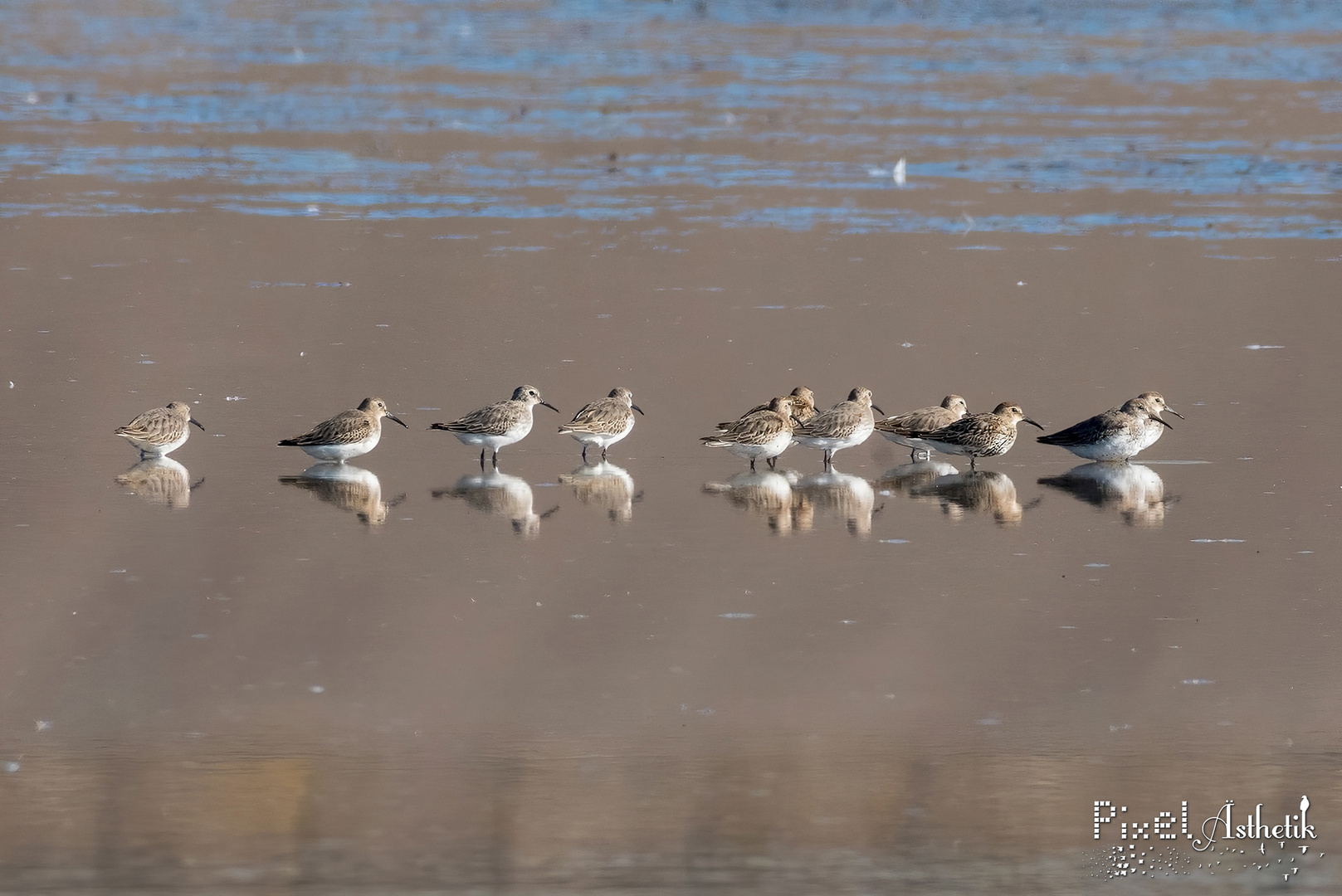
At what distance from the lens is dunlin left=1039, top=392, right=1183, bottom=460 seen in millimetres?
11641

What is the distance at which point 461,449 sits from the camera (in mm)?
12305

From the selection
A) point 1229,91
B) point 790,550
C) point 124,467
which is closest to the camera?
point 790,550

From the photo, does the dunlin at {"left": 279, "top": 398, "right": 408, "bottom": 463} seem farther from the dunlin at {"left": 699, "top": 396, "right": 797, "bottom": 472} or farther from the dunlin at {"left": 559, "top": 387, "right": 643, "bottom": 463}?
the dunlin at {"left": 699, "top": 396, "right": 797, "bottom": 472}

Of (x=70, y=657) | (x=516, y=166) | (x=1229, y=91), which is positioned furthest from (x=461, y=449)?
(x=1229, y=91)

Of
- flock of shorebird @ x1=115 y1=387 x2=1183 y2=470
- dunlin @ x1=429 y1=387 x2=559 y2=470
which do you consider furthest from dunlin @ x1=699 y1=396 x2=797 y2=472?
dunlin @ x1=429 y1=387 x2=559 y2=470

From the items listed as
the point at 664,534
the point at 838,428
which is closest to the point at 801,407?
the point at 838,428

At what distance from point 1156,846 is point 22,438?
8266 millimetres

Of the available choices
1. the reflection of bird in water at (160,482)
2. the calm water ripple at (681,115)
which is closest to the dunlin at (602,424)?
the reflection of bird in water at (160,482)

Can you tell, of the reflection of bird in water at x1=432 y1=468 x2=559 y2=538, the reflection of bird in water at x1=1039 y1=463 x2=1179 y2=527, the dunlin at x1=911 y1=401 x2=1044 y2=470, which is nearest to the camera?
the reflection of bird in water at x1=432 y1=468 x2=559 y2=538

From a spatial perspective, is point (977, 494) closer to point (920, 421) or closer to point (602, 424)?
point (920, 421)

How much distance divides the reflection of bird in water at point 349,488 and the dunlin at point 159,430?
0.85m

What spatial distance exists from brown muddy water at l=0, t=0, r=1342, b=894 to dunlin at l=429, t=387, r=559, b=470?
0.28 meters

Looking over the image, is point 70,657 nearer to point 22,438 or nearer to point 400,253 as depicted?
point 22,438

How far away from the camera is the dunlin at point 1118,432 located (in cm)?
1164
